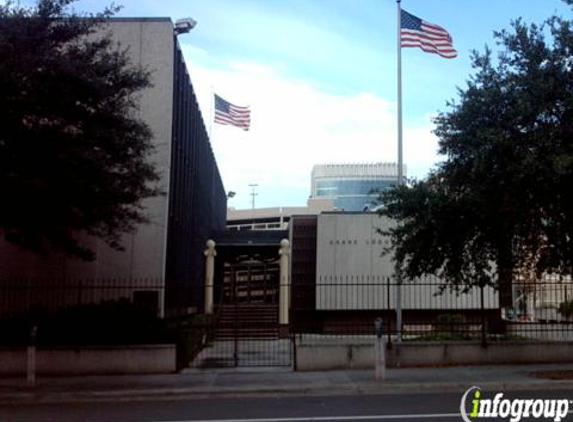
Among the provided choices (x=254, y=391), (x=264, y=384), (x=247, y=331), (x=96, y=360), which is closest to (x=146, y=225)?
(x=96, y=360)

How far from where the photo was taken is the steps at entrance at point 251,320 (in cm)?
2934

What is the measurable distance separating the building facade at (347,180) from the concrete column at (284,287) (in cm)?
7171

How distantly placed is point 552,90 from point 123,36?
1391 centimetres

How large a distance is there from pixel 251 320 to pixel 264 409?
1978 cm

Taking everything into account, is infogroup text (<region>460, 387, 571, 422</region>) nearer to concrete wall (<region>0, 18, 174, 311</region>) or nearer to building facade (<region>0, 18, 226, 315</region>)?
building facade (<region>0, 18, 226, 315</region>)

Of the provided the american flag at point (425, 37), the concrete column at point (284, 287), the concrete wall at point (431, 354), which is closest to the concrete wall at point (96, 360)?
the concrete wall at point (431, 354)

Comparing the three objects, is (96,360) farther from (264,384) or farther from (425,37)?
(425,37)

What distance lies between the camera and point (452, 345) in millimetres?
18125

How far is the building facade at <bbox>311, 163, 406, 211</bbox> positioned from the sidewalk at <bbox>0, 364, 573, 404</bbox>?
89.6 meters

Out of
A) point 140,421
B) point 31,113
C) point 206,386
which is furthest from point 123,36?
point 140,421

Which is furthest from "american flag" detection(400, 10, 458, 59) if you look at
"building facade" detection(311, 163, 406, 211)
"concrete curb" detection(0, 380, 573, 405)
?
"building facade" detection(311, 163, 406, 211)

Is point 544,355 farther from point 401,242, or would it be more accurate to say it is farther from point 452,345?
point 401,242

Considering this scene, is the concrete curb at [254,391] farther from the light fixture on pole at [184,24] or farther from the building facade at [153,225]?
the light fixture on pole at [184,24]

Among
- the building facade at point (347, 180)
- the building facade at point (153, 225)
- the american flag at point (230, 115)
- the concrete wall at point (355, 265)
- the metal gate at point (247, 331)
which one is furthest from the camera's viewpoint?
the building facade at point (347, 180)
